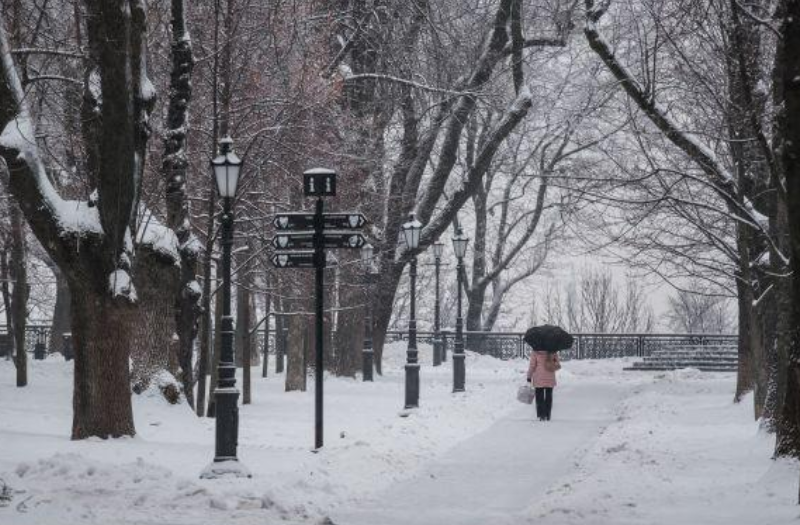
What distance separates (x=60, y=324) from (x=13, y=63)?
32490mm

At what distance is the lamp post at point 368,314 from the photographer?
28812mm

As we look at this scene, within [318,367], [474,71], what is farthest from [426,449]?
[474,71]

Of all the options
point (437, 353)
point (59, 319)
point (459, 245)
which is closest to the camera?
point (459, 245)

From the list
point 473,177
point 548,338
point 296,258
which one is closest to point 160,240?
point 296,258

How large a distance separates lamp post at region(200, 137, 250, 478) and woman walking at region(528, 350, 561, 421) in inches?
333

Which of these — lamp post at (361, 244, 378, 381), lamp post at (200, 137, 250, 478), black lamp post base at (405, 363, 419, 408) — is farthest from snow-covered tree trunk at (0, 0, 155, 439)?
lamp post at (361, 244, 378, 381)

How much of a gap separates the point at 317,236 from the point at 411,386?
710 centimetres

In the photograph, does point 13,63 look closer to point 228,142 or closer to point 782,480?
point 228,142

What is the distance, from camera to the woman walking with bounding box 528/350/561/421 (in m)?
20.6

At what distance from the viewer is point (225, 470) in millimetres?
12102

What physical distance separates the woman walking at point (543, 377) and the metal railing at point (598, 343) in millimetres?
25041

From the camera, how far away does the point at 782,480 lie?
11.2 meters

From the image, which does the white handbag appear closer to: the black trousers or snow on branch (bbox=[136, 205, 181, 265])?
the black trousers

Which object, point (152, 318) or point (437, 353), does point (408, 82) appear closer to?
point (152, 318)
